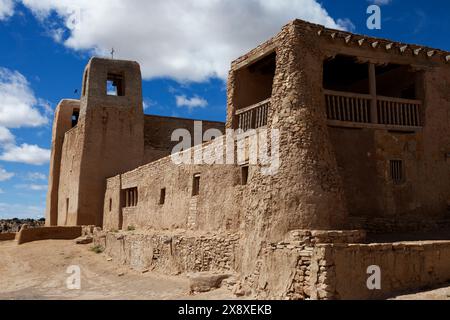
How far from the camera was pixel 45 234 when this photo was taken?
74.8ft

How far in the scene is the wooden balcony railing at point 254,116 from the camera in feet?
40.8

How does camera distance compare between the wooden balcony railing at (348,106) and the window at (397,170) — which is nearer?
the wooden balcony railing at (348,106)

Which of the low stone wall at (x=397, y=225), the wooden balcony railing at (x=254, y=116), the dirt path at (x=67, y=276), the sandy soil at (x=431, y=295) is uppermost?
the wooden balcony railing at (x=254, y=116)

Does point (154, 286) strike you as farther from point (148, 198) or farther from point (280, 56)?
point (280, 56)

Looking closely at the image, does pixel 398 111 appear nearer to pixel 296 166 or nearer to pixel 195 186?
pixel 296 166

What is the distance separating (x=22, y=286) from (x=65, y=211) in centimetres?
1248

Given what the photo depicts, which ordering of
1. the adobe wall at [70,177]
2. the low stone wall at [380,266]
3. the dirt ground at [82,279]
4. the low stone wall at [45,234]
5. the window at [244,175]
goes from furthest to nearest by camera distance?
the adobe wall at [70,177], the low stone wall at [45,234], the window at [244,175], the dirt ground at [82,279], the low stone wall at [380,266]

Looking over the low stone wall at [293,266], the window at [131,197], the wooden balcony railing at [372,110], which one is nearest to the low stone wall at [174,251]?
the window at [131,197]

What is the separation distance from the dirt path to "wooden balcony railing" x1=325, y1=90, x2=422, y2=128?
5300 mm

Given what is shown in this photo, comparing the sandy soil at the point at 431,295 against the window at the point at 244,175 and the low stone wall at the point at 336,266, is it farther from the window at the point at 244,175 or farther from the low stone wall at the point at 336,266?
the window at the point at 244,175

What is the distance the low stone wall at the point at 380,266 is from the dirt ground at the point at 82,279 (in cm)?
45

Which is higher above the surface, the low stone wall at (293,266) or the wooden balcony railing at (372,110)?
the wooden balcony railing at (372,110)

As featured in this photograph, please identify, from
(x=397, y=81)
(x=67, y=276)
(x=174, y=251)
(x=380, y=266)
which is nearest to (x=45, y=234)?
(x=67, y=276)
